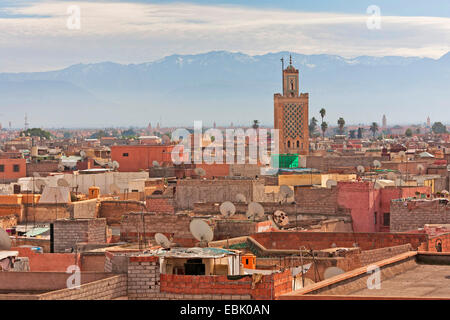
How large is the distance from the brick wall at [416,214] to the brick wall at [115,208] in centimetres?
615

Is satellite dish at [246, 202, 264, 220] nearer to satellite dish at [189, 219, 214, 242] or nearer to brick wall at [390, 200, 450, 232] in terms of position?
brick wall at [390, 200, 450, 232]

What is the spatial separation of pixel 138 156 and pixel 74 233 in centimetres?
2564

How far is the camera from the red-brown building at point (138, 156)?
4297cm

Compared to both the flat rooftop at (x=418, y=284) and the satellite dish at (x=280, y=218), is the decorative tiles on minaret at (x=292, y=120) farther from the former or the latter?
the flat rooftop at (x=418, y=284)

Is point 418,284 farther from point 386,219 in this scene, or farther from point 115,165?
point 115,165

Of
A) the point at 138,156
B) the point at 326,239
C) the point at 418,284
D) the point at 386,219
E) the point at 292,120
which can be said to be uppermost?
the point at 292,120

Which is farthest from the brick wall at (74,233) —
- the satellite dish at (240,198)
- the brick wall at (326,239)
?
the satellite dish at (240,198)

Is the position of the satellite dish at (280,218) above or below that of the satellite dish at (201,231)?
below

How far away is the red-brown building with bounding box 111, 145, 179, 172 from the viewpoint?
4297 centimetres

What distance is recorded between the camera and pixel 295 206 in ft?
75.4

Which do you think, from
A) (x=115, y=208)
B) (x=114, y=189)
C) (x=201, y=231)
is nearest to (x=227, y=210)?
(x=115, y=208)

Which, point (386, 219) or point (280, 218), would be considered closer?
point (280, 218)

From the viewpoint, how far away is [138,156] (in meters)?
43.1

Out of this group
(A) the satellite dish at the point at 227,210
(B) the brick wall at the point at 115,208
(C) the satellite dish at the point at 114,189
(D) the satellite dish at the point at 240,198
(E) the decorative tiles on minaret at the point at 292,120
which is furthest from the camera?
(E) the decorative tiles on minaret at the point at 292,120
